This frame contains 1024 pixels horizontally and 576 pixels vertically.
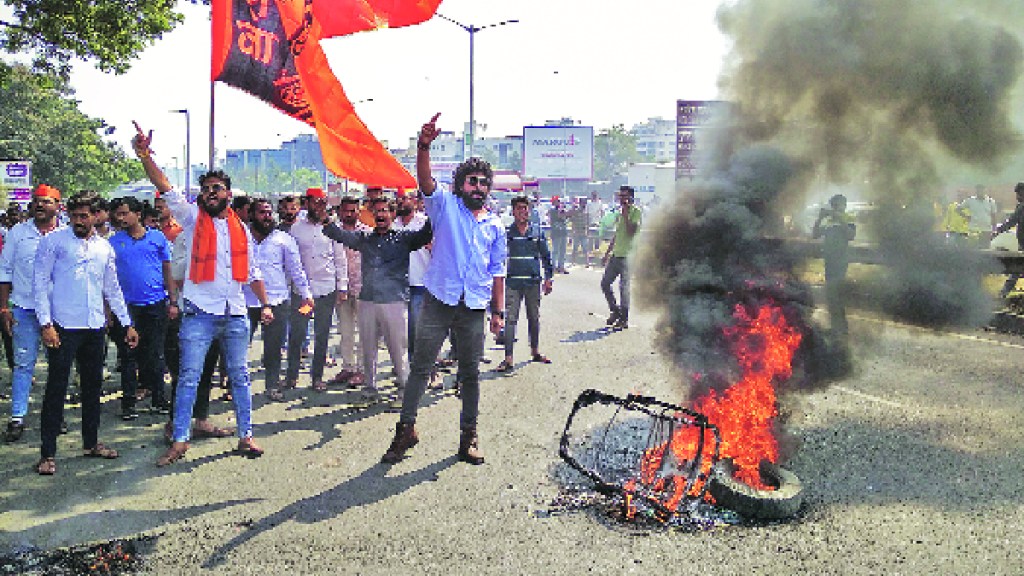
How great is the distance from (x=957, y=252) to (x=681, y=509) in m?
3.68

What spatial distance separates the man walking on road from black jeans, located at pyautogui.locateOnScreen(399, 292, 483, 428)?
6314 millimetres

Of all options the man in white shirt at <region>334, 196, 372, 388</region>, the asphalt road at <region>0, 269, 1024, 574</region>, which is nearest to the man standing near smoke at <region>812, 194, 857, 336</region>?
the asphalt road at <region>0, 269, 1024, 574</region>

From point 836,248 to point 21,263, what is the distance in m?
6.80

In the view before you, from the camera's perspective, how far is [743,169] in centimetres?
572

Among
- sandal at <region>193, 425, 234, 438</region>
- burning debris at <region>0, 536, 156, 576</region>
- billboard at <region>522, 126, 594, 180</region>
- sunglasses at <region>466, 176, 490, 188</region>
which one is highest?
billboard at <region>522, 126, 594, 180</region>

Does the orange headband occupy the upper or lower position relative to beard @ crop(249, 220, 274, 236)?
upper

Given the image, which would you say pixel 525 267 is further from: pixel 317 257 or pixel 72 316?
pixel 72 316

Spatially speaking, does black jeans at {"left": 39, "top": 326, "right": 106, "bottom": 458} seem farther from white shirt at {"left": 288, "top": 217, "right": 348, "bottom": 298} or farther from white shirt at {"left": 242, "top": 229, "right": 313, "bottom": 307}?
white shirt at {"left": 288, "top": 217, "right": 348, "bottom": 298}

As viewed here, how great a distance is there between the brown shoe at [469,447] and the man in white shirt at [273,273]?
8.75 ft

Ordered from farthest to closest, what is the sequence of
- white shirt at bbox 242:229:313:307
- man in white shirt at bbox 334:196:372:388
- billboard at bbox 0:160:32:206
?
billboard at bbox 0:160:32:206 → man in white shirt at bbox 334:196:372:388 → white shirt at bbox 242:229:313:307

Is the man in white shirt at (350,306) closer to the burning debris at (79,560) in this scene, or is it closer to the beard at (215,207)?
the beard at (215,207)

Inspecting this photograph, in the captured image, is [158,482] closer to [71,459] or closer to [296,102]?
[71,459]

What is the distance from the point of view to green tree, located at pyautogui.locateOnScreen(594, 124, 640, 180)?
120m

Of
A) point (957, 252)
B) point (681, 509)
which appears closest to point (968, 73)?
point (957, 252)
